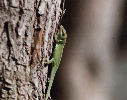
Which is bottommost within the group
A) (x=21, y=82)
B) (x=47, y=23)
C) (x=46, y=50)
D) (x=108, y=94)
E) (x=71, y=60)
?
(x=108, y=94)

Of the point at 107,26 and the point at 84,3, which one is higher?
the point at 84,3

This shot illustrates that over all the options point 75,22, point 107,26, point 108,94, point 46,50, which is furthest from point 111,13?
point 46,50

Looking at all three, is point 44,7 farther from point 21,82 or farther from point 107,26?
point 107,26

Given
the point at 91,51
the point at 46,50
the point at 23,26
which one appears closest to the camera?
the point at 23,26

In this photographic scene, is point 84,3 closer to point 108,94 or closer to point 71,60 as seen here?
point 71,60

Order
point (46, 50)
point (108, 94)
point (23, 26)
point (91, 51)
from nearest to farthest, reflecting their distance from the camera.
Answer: point (23, 26)
point (46, 50)
point (91, 51)
point (108, 94)

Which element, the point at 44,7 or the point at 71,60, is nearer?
the point at 44,7

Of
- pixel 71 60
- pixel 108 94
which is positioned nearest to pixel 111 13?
pixel 71 60
